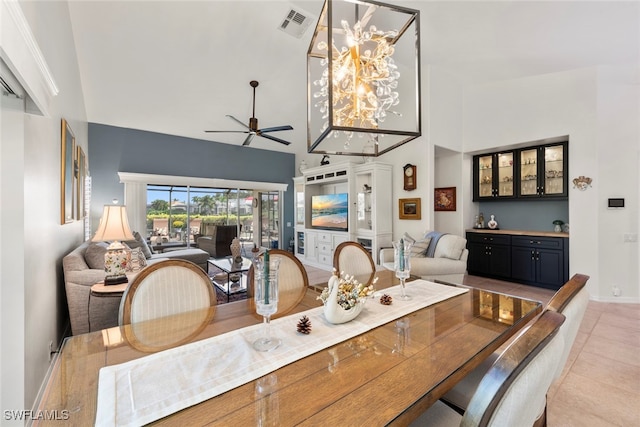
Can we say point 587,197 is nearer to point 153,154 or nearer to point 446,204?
point 446,204

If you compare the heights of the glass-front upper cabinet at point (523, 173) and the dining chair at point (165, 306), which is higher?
the glass-front upper cabinet at point (523, 173)

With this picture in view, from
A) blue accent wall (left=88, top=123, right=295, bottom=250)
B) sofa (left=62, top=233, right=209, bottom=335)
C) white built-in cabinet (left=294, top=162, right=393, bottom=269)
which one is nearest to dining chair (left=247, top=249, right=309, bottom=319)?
sofa (left=62, top=233, right=209, bottom=335)

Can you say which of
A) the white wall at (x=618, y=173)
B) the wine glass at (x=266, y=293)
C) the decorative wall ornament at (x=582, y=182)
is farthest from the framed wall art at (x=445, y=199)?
the wine glass at (x=266, y=293)

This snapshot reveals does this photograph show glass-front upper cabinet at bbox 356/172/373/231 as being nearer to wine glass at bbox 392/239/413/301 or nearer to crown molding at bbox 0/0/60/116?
wine glass at bbox 392/239/413/301

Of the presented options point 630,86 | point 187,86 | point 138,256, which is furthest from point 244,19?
point 630,86

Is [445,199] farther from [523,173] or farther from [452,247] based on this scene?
[452,247]

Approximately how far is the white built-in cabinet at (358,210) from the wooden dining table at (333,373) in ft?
12.1

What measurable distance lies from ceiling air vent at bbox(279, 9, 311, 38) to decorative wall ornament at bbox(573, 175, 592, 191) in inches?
173

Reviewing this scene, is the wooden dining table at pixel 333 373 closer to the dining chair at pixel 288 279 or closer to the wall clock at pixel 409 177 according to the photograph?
the dining chair at pixel 288 279

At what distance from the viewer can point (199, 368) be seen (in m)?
0.91

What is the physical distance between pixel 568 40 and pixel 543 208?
2539 millimetres

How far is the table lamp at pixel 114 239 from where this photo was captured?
2.49m

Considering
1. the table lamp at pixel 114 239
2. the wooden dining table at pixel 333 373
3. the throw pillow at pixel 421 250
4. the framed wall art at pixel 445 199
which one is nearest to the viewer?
the wooden dining table at pixel 333 373

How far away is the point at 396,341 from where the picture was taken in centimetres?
112
